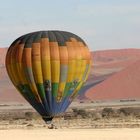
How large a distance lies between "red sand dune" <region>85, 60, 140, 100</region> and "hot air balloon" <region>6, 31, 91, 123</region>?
288ft

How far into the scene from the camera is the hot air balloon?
42.8 m

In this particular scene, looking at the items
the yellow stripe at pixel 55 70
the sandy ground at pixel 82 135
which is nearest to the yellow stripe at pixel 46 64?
the yellow stripe at pixel 55 70

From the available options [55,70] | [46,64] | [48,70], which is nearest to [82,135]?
[55,70]

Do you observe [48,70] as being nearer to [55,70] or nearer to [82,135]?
[55,70]

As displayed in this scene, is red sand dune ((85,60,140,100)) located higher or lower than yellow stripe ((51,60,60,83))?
lower

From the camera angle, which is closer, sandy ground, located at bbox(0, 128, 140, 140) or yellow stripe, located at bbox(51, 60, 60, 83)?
sandy ground, located at bbox(0, 128, 140, 140)

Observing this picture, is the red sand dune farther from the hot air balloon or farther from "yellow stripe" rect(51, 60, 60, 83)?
"yellow stripe" rect(51, 60, 60, 83)

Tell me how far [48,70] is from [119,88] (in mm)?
95678

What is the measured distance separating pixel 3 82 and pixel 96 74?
2944 centimetres

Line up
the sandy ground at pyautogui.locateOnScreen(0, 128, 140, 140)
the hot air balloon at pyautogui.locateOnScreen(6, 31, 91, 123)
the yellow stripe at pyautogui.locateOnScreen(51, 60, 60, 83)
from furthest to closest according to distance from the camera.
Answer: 1. the hot air balloon at pyautogui.locateOnScreen(6, 31, 91, 123)
2. the yellow stripe at pyautogui.locateOnScreen(51, 60, 60, 83)
3. the sandy ground at pyautogui.locateOnScreen(0, 128, 140, 140)

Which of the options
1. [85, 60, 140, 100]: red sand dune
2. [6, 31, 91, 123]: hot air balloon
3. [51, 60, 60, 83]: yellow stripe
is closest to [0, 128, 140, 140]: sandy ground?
[6, 31, 91, 123]: hot air balloon

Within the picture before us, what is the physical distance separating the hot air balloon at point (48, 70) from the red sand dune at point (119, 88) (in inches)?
3459

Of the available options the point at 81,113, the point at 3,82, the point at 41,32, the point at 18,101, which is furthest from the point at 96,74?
the point at 41,32

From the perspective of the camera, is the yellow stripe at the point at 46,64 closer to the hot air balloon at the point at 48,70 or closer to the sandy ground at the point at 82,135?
the hot air balloon at the point at 48,70
